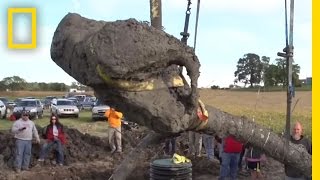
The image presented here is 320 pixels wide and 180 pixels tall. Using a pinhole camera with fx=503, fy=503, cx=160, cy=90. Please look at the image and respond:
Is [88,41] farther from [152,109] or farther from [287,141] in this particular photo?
[287,141]

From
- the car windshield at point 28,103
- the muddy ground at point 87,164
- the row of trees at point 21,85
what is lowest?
the muddy ground at point 87,164

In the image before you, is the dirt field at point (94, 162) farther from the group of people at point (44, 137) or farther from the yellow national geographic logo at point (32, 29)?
the yellow national geographic logo at point (32, 29)

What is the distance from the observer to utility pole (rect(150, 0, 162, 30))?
4348mm

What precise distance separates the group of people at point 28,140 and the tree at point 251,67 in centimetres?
549

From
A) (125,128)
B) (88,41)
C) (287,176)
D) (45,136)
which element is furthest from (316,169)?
(125,128)

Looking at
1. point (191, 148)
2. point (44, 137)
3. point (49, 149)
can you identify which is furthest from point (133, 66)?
point (44, 137)

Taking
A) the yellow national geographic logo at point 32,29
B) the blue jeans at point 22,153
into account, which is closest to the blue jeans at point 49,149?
the blue jeans at point 22,153

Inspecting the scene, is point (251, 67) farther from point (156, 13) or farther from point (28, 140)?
point (28, 140)

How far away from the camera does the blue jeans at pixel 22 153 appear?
39.4 ft

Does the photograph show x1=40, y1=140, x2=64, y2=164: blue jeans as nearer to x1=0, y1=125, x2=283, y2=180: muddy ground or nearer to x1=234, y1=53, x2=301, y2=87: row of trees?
x1=0, y1=125, x2=283, y2=180: muddy ground

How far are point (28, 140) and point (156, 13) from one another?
8.49 meters

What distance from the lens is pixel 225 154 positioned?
9.58 meters

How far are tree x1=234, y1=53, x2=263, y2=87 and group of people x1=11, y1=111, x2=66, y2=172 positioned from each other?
5491 mm

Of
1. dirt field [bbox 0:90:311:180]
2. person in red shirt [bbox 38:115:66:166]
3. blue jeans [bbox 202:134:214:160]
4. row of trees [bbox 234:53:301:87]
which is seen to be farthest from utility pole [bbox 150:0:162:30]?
person in red shirt [bbox 38:115:66:166]
